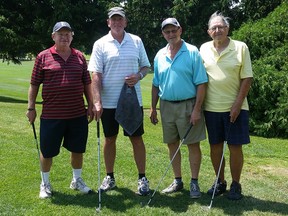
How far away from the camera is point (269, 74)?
9.95 meters

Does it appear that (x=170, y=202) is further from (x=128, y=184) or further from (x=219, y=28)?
(x=219, y=28)

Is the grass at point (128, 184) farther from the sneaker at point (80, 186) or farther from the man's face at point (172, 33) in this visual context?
the man's face at point (172, 33)

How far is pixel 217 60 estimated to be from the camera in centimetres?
491

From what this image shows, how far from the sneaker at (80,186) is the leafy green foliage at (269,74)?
572 centimetres

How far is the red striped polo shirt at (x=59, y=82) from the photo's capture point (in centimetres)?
488

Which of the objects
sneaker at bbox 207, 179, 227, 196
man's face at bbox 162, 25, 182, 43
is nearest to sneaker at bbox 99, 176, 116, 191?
sneaker at bbox 207, 179, 227, 196

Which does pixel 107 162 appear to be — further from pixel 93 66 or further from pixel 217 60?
pixel 217 60

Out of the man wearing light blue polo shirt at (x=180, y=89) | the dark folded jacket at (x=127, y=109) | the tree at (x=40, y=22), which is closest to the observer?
the man wearing light blue polo shirt at (x=180, y=89)

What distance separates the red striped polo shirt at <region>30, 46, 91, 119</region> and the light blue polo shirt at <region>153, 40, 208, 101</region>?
100 cm

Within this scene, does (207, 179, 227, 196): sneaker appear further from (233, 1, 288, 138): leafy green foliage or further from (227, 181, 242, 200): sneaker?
(233, 1, 288, 138): leafy green foliage

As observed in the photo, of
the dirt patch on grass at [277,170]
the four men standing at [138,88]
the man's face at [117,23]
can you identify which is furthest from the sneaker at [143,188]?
the dirt patch on grass at [277,170]

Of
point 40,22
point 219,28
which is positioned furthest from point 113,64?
point 40,22

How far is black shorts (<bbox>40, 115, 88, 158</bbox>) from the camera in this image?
5012 mm

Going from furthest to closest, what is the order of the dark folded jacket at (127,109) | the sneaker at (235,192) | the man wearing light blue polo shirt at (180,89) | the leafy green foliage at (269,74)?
1. the leafy green foliage at (269,74)
2. the sneaker at (235,192)
3. the dark folded jacket at (127,109)
4. the man wearing light blue polo shirt at (180,89)
